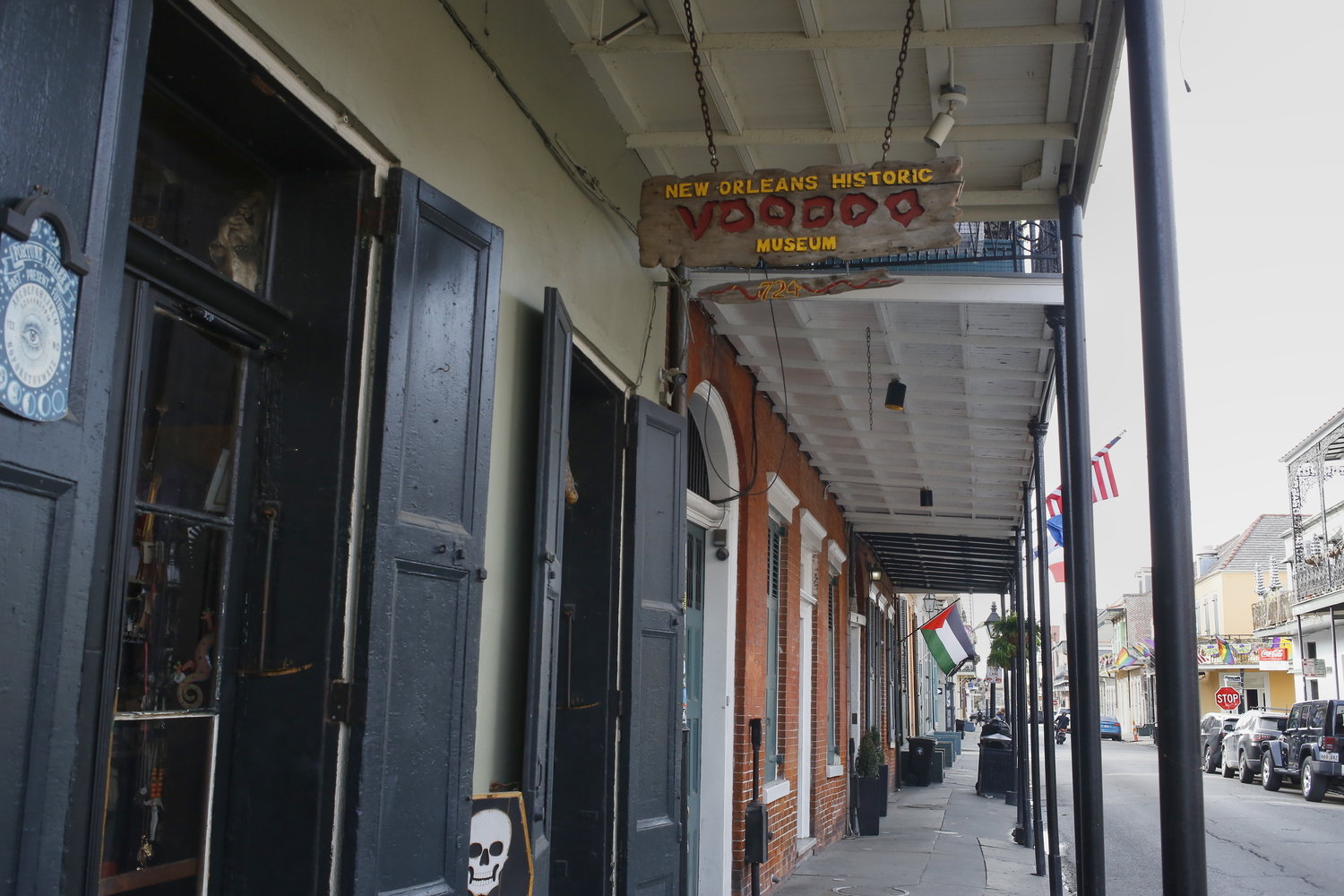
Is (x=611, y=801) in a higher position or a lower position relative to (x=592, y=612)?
lower

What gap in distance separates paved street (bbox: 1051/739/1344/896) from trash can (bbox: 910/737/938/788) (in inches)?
96.8

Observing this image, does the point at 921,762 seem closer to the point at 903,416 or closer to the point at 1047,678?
the point at 1047,678

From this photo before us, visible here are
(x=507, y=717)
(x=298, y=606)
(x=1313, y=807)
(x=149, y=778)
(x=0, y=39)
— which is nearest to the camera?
(x=0, y=39)

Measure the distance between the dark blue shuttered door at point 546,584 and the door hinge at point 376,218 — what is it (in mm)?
1108

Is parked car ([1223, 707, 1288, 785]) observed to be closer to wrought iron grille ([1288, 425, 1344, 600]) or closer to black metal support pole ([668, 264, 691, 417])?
wrought iron grille ([1288, 425, 1344, 600])

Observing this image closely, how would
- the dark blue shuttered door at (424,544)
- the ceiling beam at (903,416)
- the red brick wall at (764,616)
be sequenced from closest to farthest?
the dark blue shuttered door at (424,544)
the red brick wall at (764,616)
the ceiling beam at (903,416)

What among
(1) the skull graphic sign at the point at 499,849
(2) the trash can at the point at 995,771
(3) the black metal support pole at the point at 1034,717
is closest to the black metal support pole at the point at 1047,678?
(3) the black metal support pole at the point at 1034,717

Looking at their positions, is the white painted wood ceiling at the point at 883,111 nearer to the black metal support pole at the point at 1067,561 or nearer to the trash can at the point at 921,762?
the black metal support pole at the point at 1067,561

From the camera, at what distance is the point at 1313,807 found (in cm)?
1812

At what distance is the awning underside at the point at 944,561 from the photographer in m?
17.6

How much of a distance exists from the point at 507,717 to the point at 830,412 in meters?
6.18

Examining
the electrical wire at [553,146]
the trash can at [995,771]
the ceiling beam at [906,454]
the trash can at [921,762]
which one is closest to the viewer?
the electrical wire at [553,146]

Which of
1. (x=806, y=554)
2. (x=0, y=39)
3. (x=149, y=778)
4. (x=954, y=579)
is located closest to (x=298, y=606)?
(x=149, y=778)

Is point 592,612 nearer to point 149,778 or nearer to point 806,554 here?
point 149,778
